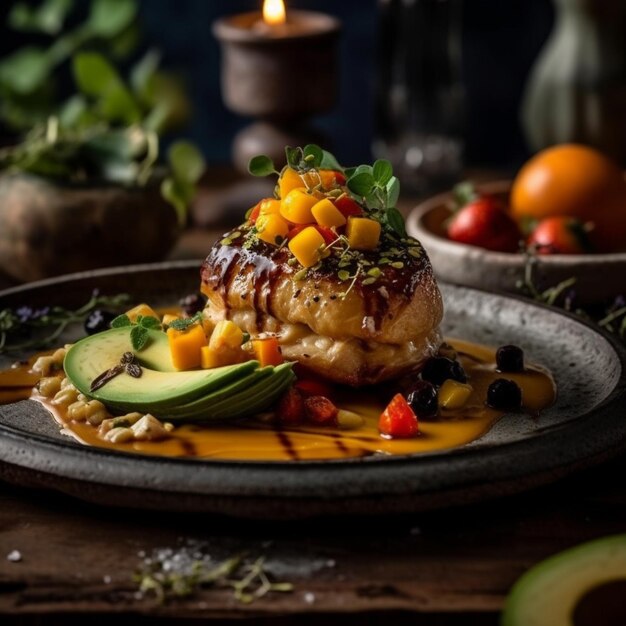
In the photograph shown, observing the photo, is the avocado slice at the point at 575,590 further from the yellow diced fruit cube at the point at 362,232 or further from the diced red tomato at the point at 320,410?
the yellow diced fruit cube at the point at 362,232

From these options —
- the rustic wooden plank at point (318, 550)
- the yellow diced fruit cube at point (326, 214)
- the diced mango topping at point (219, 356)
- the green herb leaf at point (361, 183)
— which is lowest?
the rustic wooden plank at point (318, 550)

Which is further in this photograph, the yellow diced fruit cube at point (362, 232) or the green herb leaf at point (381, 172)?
the green herb leaf at point (381, 172)

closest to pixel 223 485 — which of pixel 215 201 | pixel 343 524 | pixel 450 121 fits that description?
pixel 343 524

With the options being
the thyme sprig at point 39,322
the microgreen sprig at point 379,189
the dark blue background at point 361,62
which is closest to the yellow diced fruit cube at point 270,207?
the microgreen sprig at point 379,189

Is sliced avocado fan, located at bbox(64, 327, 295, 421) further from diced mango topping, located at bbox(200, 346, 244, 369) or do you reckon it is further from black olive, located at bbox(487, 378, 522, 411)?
black olive, located at bbox(487, 378, 522, 411)

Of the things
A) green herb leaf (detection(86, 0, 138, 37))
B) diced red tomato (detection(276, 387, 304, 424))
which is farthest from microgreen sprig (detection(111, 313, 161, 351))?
green herb leaf (detection(86, 0, 138, 37))
